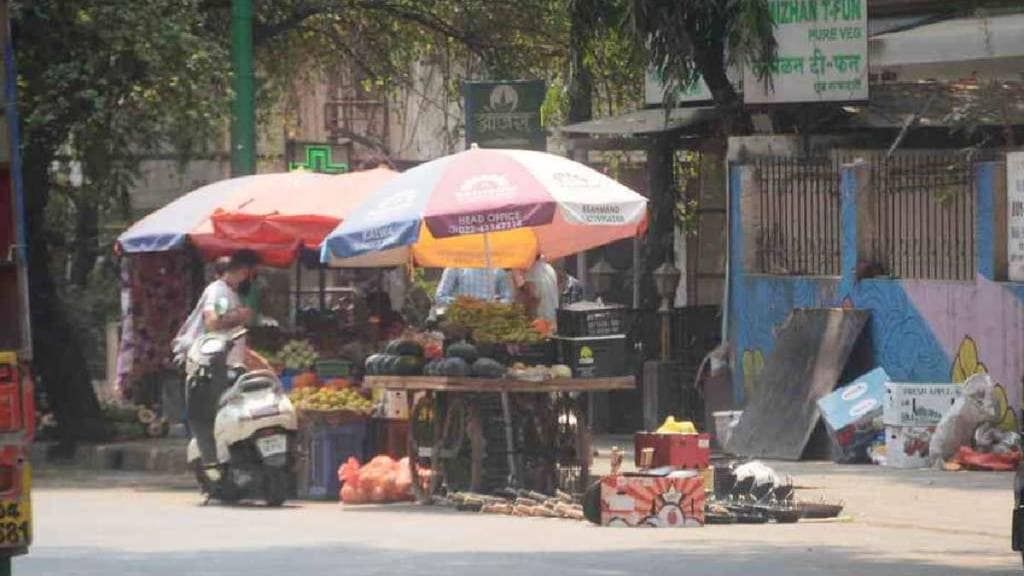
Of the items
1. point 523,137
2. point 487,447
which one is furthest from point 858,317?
point 487,447

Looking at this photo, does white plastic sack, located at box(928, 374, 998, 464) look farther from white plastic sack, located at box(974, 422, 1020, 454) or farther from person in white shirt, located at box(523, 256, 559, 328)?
person in white shirt, located at box(523, 256, 559, 328)

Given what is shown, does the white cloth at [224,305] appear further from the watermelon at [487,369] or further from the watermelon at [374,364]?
the watermelon at [487,369]

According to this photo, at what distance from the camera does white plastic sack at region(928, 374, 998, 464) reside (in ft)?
61.8

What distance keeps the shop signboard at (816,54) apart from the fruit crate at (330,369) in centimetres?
476

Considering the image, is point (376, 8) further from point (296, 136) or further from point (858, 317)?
point (296, 136)

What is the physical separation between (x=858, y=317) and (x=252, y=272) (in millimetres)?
5180

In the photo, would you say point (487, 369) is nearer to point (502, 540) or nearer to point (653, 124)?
point (502, 540)

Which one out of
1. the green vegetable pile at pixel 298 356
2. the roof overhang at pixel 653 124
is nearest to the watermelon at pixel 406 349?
the green vegetable pile at pixel 298 356

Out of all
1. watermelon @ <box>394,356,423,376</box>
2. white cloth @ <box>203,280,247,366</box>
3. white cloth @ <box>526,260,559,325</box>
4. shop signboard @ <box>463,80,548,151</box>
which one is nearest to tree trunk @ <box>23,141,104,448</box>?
shop signboard @ <box>463,80,548,151</box>

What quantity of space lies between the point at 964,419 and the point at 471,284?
189 inches

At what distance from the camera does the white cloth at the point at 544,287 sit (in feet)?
68.8

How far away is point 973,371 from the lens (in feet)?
64.8

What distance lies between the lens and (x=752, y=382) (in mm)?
22234

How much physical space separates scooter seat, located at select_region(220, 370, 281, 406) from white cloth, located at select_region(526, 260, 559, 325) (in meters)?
3.87
